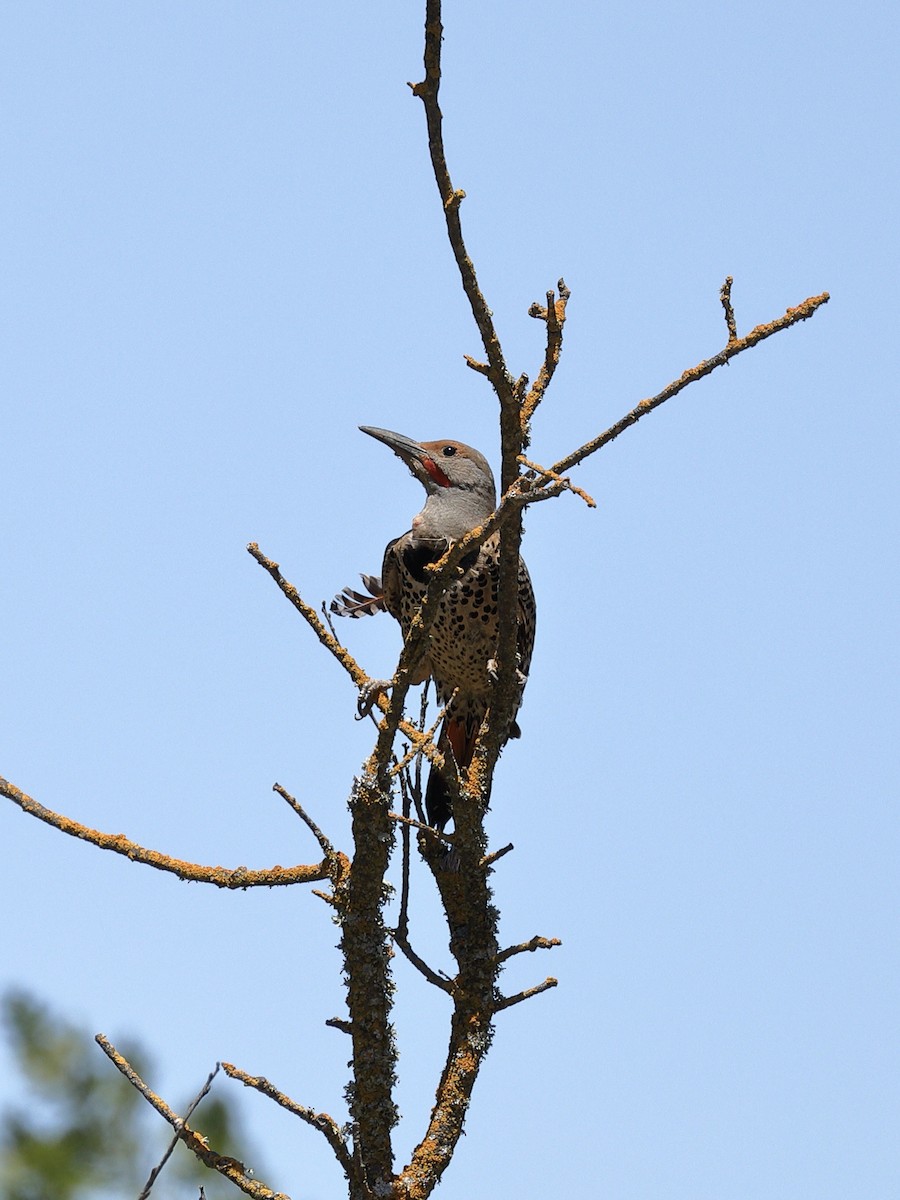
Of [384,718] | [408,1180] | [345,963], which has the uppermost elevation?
[384,718]

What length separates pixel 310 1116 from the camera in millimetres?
3834

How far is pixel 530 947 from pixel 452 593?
1843 millimetres

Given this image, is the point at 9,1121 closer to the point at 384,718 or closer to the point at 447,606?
the point at 447,606

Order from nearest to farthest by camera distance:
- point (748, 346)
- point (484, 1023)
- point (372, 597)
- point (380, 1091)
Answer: point (748, 346) → point (380, 1091) → point (484, 1023) → point (372, 597)

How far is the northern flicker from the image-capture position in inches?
237

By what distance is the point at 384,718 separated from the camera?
12.9 feet

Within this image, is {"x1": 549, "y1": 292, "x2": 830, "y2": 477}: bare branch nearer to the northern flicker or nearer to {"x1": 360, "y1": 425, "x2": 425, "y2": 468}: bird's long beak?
the northern flicker

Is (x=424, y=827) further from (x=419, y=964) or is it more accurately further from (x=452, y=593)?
(x=452, y=593)

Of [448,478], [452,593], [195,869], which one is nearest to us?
[195,869]

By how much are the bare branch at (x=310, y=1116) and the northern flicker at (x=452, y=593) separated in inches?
81.5

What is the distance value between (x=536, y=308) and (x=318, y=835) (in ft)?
4.81

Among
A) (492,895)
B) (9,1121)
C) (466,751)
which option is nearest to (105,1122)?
(9,1121)

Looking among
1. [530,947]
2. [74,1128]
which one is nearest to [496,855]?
[530,947]

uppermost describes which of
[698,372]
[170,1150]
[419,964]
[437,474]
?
[437,474]
